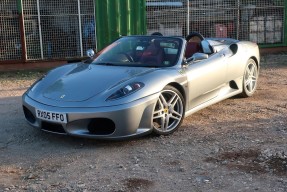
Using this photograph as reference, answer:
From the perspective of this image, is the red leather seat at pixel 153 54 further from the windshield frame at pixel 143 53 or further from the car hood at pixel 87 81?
the car hood at pixel 87 81

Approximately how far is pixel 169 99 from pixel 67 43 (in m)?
6.16

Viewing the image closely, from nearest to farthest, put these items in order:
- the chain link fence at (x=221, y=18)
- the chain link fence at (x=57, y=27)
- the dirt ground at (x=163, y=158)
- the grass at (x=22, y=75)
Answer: the dirt ground at (x=163, y=158) → the grass at (x=22, y=75) → the chain link fence at (x=57, y=27) → the chain link fence at (x=221, y=18)

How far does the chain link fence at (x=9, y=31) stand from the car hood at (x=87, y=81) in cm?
529

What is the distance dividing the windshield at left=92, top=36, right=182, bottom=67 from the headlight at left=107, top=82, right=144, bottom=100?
2.47 feet

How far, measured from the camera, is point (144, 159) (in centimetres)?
476

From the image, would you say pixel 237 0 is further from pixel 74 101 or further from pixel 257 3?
pixel 74 101

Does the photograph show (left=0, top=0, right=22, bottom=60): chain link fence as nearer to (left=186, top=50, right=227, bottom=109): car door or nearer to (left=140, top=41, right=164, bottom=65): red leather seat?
(left=140, top=41, right=164, bottom=65): red leather seat

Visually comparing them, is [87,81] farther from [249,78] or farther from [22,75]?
[22,75]

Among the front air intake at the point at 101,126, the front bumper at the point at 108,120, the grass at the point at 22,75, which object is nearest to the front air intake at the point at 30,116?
the front bumper at the point at 108,120

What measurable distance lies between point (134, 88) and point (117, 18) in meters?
6.59

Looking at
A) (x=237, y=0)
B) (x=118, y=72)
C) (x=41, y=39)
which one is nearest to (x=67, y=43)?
(x=41, y=39)

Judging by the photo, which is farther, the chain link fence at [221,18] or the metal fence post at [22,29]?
the chain link fence at [221,18]

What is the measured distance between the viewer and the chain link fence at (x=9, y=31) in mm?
10734

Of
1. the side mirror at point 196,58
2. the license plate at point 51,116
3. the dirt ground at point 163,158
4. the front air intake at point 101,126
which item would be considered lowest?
the dirt ground at point 163,158
